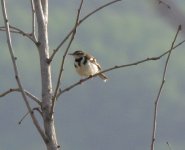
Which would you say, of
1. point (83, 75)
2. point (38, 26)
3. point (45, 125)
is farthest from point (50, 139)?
point (83, 75)

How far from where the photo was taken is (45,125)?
4.01m

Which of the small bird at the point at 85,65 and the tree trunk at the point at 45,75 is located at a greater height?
the small bird at the point at 85,65

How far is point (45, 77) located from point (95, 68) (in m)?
7.05

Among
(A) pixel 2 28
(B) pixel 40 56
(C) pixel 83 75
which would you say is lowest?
(B) pixel 40 56

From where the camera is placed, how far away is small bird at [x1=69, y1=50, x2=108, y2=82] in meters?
10.9

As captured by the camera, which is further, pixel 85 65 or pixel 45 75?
pixel 85 65

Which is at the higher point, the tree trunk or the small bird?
the small bird

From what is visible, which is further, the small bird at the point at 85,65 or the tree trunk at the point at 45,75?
the small bird at the point at 85,65

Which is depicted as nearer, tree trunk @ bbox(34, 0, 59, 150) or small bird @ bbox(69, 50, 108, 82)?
tree trunk @ bbox(34, 0, 59, 150)

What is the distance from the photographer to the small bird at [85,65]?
35.7 ft

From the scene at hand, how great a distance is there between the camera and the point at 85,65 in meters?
11.0

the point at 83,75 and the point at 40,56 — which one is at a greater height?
the point at 83,75

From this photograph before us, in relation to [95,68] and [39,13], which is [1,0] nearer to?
[39,13]

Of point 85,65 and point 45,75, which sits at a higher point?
point 85,65
